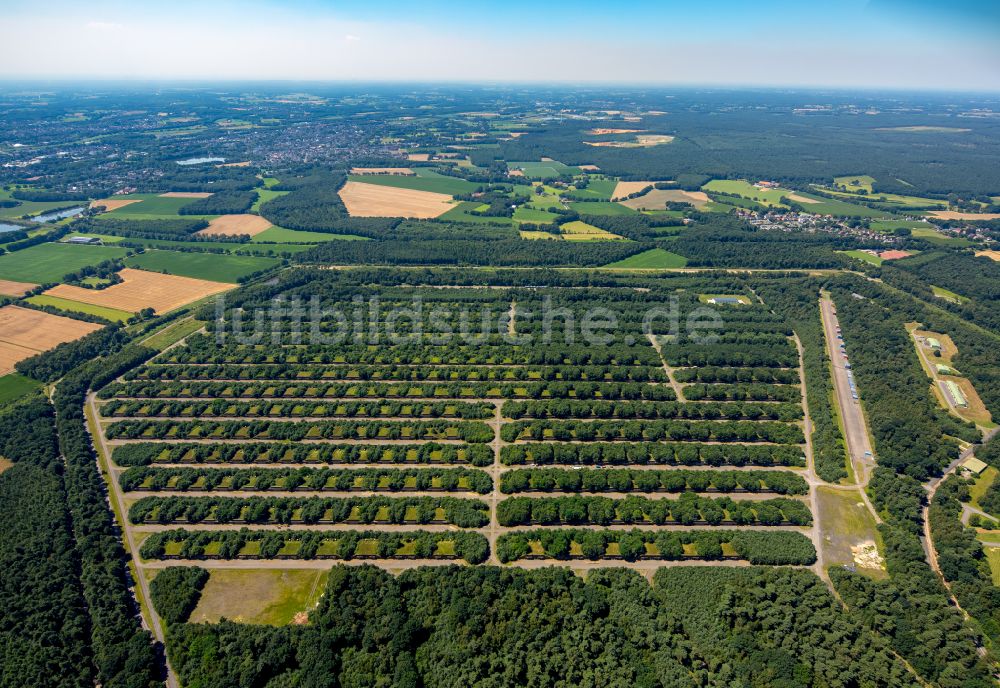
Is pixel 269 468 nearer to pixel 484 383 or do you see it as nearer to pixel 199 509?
pixel 199 509

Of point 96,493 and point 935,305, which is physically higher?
point 935,305

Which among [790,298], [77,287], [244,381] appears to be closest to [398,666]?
[244,381]

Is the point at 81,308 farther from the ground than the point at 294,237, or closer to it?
closer to it

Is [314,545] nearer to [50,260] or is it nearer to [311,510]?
[311,510]

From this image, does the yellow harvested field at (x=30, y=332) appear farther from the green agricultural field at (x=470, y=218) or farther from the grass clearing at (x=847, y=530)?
the grass clearing at (x=847, y=530)

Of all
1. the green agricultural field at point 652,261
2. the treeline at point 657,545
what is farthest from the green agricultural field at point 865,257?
the treeline at point 657,545

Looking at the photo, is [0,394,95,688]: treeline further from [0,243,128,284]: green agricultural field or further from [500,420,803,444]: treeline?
[0,243,128,284]: green agricultural field

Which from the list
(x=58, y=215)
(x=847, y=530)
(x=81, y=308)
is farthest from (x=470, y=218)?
(x=58, y=215)
